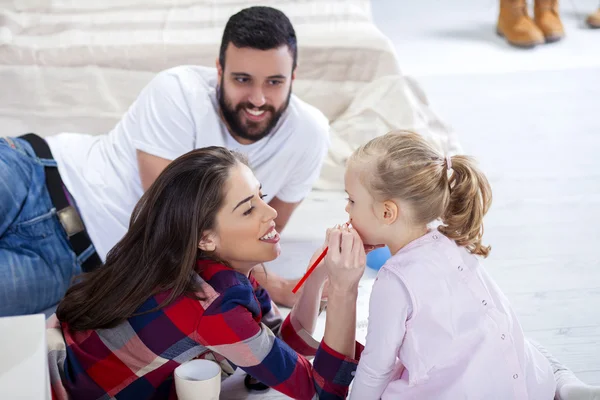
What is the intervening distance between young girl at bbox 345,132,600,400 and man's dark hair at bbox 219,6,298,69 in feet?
2.09

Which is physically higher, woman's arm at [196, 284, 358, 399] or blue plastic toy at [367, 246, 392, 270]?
woman's arm at [196, 284, 358, 399]

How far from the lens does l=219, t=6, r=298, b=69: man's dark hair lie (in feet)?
7.11

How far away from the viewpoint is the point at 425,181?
1.58 meters

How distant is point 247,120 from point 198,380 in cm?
89

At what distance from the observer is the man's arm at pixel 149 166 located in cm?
227

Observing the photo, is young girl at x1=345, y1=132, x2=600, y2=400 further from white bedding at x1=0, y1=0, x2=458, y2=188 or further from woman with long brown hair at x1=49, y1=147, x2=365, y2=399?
white bedding at x1=0, y1=0, x2=458, y2=188

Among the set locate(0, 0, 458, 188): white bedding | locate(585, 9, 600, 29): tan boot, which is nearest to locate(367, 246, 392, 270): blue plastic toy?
locate(0, 0, 458, 188): white bedding

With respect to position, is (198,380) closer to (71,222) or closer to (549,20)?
(71,222)

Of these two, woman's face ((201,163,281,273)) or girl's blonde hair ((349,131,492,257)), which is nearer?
girl's blonde hair ((349,131,492,257))

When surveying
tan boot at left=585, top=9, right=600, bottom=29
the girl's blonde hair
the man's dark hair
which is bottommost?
tan boot at left=585, top=9, right=600, bottom=29

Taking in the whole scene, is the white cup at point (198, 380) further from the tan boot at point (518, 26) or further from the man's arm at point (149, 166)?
the tan boot at point (518, 26)

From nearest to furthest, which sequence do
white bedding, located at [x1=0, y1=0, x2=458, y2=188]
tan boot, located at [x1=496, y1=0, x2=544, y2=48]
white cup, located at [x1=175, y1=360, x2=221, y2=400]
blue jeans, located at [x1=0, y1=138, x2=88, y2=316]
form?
1. white cup, located at [x1=175, y1=360, x2=221, y2=400]
2. blue jeans, located at [x1=0, y1=138, x2=88, y2=316]
3. white bedding, located at [x1=0, y1=0, x2=458, y2=188]
4. tan boot, located at [x1=496, y1=0, x2=544, y2=48]

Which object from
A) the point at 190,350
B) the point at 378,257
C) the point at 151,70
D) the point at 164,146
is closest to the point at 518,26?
the point at 151,70

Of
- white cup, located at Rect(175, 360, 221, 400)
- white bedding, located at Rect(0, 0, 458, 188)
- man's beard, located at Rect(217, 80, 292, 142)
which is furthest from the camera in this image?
white bedding, located at Rect(0, 0, 458, 188)
